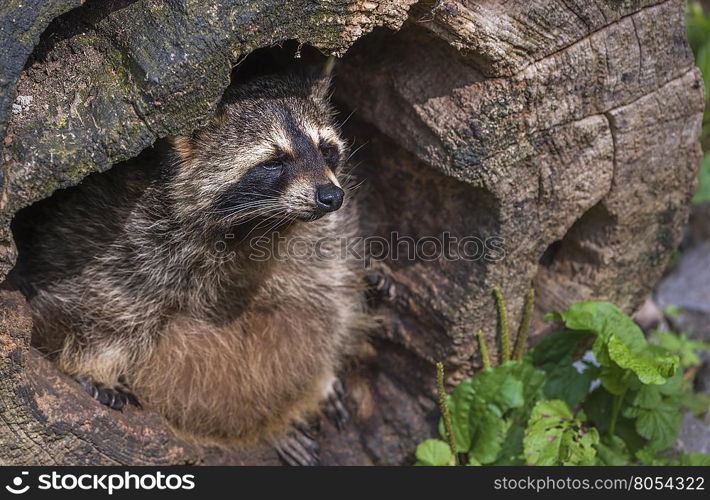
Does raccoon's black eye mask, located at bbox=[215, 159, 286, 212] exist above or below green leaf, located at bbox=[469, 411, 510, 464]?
above

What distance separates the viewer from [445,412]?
292cm

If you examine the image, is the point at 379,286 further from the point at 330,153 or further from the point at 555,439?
the point at 555,439

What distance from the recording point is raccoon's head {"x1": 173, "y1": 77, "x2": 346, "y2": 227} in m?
2.70

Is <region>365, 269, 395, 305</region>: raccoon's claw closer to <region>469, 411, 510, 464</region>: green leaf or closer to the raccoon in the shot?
the raccoon

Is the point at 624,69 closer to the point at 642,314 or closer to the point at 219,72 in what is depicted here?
the point at 219,72

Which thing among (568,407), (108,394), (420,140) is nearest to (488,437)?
(568,407)

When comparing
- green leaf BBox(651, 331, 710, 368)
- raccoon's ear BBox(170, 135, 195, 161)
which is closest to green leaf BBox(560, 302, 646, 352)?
green leaf BBox(651, 331, 710, 368)

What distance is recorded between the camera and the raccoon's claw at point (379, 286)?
346 centimetres

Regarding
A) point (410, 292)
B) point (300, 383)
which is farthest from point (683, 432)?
point (300, 383)

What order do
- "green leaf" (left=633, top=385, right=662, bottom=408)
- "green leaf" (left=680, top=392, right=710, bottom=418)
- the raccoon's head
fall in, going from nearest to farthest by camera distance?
the raccoon's head
"green leaf" (left=633, top=385, right=662, bottom=408)
"green leaf" (left=680, top=392, right=710, bottom=418)

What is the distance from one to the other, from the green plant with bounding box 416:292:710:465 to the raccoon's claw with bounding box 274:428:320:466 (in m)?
0.58

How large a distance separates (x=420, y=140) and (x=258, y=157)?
57 cm
